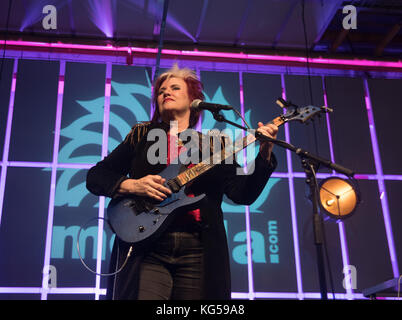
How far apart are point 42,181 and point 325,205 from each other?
2.88 meters

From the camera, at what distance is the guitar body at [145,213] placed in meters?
2.01

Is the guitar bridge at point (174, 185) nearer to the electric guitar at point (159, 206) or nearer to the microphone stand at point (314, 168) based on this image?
the electric guitar at point (159, 206)

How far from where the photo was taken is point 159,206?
2117mm

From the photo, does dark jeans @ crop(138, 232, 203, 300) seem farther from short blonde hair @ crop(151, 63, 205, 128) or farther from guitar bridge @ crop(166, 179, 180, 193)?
short blonde hair @ crop(151, 63, 205, 128)

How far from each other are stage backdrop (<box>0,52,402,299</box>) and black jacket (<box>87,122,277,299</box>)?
7.22ft

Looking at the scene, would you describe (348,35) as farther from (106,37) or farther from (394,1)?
(106,37)

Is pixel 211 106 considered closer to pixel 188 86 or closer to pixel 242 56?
pixel 188 86

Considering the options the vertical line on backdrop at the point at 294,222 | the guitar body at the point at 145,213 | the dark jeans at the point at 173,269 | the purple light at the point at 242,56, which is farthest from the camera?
the purple light at the point at 242,56

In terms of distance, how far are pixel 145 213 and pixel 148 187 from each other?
13 centimetres

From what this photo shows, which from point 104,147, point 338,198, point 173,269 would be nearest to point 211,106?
point 173,269

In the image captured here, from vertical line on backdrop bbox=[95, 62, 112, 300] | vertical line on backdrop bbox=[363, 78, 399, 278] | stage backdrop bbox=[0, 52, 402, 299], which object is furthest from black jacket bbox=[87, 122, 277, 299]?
vertical line on backdrop bbox=[363, 78, 399, 278]

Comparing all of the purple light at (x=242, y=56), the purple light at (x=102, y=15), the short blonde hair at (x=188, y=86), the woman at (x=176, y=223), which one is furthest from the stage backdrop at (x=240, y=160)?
the woman at (x=176, y=223)

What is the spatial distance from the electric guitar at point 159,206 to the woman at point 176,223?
33 millimetres

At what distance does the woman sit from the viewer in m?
1.88
